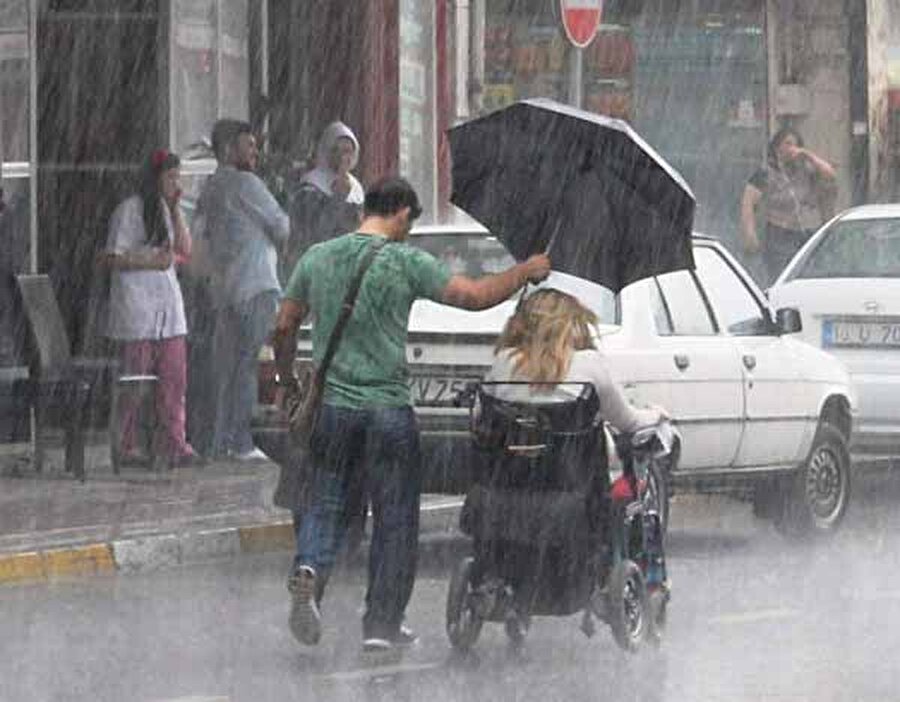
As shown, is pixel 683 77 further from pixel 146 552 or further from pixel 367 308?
pixel 367 308

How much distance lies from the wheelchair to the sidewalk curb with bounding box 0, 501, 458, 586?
3.11 meters

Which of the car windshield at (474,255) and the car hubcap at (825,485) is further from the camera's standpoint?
the car hubcap at (825,485)

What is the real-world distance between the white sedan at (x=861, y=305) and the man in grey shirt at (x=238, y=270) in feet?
9.72

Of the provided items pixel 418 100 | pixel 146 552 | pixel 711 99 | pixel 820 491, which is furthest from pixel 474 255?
pixel 711 99

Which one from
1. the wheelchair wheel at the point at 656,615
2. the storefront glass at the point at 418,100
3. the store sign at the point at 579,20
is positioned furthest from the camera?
the storefront glass at the point at 418,100

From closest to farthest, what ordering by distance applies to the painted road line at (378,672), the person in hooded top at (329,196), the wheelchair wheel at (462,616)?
1. the painted road line at (378,672)
2. the wheelchair wheel at (462,616)
3. the person in hooded top at (329,196)

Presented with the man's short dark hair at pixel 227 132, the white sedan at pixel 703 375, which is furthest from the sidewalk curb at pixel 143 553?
the man's short dark hair at pixel 227 132

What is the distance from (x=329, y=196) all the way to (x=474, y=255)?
4.30 m

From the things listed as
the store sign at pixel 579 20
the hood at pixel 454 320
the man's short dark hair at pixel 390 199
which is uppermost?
the store sign at pixel 579 20

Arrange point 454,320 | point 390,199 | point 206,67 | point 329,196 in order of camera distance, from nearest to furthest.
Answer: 1. point 390,199
2. point 454,320
3. point 329,196
4. point 206,67

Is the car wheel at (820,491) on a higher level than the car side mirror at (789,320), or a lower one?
lower

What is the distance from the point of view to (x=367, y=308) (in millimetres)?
11234

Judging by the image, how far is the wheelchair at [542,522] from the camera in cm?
1109

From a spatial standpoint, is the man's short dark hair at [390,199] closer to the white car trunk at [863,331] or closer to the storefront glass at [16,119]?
the white car trunk at [863,331]
